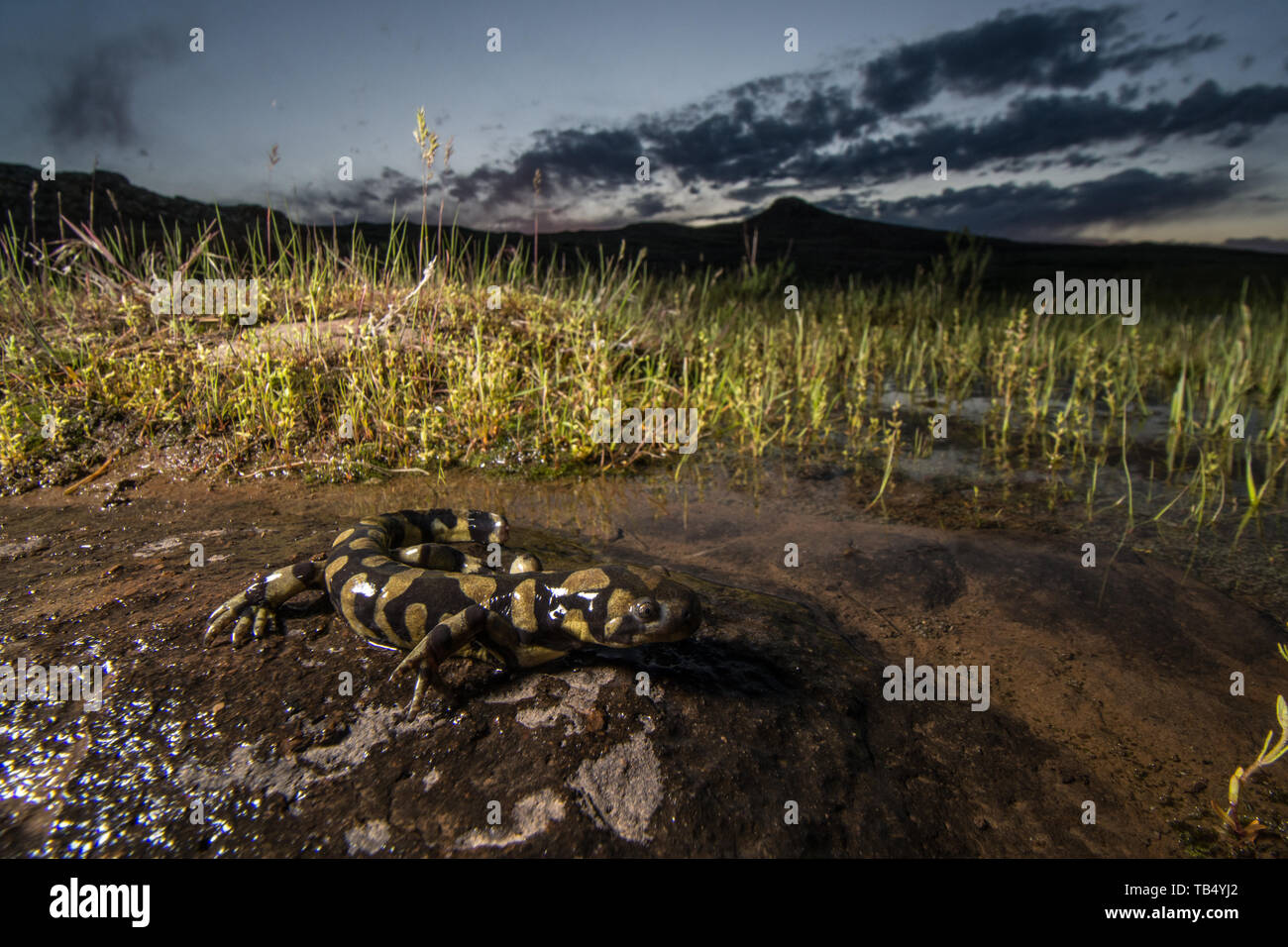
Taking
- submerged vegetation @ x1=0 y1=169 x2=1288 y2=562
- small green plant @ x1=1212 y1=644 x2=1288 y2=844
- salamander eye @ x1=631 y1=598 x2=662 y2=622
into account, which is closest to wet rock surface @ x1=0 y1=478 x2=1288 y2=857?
small green plant @ x1=1212 y1=644 x2=1288 y2=844

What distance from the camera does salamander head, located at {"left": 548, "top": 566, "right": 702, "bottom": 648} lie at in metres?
2.34

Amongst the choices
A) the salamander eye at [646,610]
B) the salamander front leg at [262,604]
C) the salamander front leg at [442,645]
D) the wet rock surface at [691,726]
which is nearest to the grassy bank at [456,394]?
the wet rock surface at [691,726]

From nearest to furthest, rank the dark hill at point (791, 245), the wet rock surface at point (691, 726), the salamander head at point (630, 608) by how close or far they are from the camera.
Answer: the wet rock surface at point (691, 726), the salamander head at point (630, 608), the dark hill at point (791, 245)

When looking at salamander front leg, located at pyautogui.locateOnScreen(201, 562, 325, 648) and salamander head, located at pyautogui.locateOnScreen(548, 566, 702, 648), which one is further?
salamander front leg, located at pyautogui.locateOnScreen(201, 562, 325, 648)

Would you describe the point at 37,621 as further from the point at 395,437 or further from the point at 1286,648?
the point at 1286,648

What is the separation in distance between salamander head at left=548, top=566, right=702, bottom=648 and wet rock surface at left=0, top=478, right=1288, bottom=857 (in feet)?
0.46

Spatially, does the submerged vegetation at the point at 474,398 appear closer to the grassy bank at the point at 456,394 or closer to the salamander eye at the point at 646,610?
the grassy bank at the point at 456,394

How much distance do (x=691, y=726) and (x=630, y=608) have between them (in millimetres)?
482

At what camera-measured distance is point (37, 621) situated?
102 inches

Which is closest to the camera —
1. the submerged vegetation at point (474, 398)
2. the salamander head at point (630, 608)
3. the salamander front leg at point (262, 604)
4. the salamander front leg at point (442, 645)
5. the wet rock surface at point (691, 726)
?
the wet rock surface at point (691, 726)

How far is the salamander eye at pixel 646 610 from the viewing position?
2.34m

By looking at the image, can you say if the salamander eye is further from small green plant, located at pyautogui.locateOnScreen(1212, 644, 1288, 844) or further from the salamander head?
small green plant, located at pyautogui.locateOnScreen(1212, 644, 1288, 844)

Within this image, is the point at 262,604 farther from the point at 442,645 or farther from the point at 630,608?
the point at 630,608
